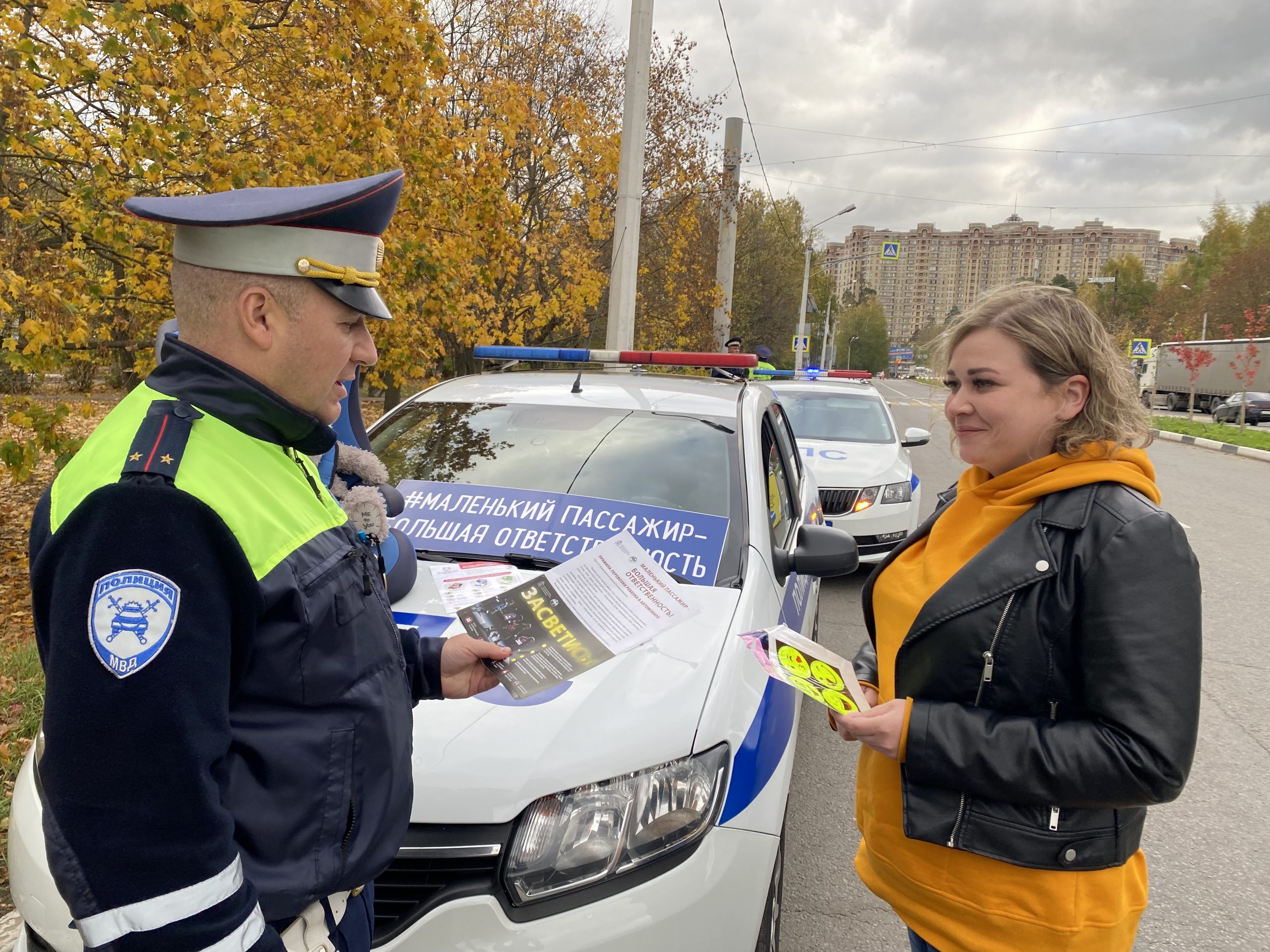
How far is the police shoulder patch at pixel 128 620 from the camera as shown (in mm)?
849

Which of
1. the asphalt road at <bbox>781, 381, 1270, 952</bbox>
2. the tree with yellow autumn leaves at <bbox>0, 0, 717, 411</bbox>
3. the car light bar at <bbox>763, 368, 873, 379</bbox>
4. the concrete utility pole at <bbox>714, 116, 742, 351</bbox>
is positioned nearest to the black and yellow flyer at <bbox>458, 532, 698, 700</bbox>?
the asphalt road at <bbox>781, 381, 1270, 952</bbox>

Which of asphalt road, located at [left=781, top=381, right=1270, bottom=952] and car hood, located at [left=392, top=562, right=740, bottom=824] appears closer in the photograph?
car hood, located at [left=392, top=562, right=740, bottom=824]

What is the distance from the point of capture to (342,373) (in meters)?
1.14

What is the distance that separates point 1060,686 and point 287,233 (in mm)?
1341

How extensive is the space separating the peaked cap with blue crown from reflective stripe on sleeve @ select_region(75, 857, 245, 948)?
73 centimetres

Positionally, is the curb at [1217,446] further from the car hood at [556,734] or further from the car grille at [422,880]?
the car grille at [422,880]

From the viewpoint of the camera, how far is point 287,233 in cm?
105

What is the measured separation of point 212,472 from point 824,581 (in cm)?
587

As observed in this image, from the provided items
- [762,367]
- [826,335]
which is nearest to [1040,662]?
[762,367]

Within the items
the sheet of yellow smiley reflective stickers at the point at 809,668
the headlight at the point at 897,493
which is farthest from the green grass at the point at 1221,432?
the sheet of yellow smiley reflective stickers at the point at 809,668

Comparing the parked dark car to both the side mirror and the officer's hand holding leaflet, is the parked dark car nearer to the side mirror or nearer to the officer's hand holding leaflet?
the side mirror

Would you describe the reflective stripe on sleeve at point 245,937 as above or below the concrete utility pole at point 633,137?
below

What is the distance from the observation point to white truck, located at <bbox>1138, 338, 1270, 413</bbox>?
33625 millimetres

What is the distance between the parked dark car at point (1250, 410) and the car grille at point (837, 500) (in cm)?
2949
